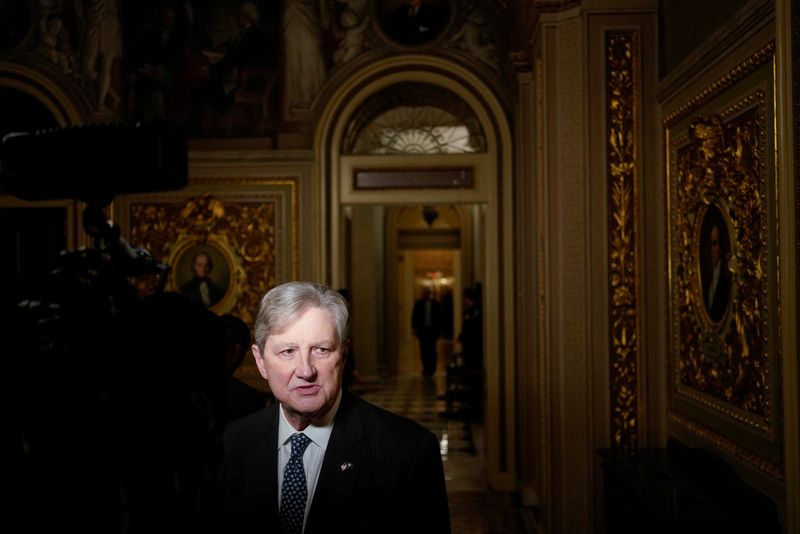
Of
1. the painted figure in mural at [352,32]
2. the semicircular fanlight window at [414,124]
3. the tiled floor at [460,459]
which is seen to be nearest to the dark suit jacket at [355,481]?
the tiled floor at [460,459]

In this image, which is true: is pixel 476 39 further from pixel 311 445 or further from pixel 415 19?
pixel 311 445

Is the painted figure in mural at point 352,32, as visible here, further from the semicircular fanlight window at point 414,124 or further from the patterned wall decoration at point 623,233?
the patterned wall decoration at point 623,233

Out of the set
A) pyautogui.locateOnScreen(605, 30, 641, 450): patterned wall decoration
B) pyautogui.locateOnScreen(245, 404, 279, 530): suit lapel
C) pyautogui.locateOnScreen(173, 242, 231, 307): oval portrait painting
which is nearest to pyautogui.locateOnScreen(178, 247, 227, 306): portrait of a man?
pyautogui.locateOnScreen(173, 242, 231, 307): oval portrait painting

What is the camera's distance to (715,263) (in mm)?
Result: 3309

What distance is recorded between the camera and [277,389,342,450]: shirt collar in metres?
1.96

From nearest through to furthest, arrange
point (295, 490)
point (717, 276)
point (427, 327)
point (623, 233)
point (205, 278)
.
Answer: point (295, 490), point (717, 276), point (623, 233), point (205, 278), point (427, 327)

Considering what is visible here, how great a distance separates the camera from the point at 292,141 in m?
7.43

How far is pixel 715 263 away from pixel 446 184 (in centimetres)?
425

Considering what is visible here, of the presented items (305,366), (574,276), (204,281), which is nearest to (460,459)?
(204,281)

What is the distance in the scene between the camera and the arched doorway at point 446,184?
23.5 feet

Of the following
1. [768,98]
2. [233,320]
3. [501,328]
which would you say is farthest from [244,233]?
[768,98]

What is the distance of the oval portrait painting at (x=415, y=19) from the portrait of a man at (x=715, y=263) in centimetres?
462

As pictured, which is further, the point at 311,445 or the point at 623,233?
the point at 623,233

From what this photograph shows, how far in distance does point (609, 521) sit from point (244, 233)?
15.7 feet
